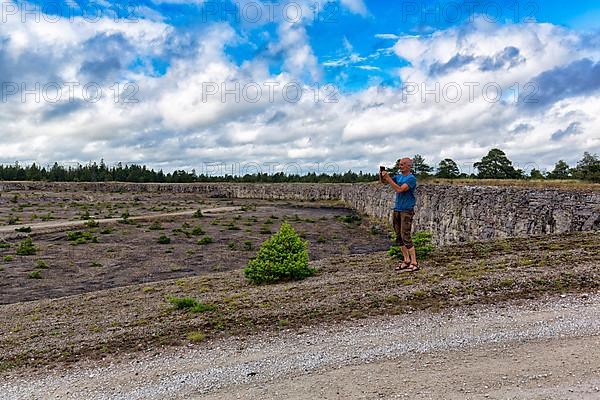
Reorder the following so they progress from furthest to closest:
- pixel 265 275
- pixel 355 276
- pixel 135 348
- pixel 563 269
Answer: pixel 265 275, pixel 355 276, pixel 563 269, pixel 135 348

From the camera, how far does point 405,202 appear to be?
32.0ft

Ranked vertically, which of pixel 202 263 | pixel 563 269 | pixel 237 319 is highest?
pixel 563 269

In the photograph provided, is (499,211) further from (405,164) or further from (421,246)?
(405,164)

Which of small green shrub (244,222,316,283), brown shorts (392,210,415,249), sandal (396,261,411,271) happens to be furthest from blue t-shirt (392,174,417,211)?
small green shrub (244,222,316,283)

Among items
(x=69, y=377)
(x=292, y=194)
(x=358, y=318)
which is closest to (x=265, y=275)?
(x=358, y=318)

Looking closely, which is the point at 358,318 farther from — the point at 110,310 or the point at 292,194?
the point at 292,194

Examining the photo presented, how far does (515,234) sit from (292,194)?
242 feet

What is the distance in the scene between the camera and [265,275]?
1155 cm

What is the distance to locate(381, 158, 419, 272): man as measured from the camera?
31.5 feet

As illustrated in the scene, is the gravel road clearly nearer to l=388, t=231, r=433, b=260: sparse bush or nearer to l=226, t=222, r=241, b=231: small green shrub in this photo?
l=388, t=231, r=433, b=260: sparse bush

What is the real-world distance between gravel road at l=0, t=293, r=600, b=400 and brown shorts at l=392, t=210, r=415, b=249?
2.50 meters

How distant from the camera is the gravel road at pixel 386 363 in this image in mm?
5469

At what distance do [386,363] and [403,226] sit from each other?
4.06m

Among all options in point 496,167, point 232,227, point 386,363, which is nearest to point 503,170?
point 496,167
